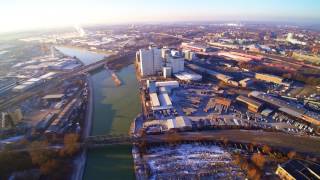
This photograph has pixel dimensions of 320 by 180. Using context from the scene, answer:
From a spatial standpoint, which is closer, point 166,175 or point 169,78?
point 166,175

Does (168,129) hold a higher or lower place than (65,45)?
lower

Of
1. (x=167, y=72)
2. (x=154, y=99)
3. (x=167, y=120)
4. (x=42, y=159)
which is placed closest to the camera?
(x=42, y=159)

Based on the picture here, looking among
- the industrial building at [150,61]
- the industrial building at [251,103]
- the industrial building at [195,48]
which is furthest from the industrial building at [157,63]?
the industrial building at [195,48]

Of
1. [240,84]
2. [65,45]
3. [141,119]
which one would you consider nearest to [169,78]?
[240,84]

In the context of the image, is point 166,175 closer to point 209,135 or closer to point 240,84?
point 209,135

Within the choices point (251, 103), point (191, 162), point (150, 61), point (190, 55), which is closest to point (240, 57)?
point (190, 55)

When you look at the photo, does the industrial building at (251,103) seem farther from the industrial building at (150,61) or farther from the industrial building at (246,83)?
the industrial building at (150,61)

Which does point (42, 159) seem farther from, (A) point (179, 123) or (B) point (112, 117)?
(A) point (179, 123)
